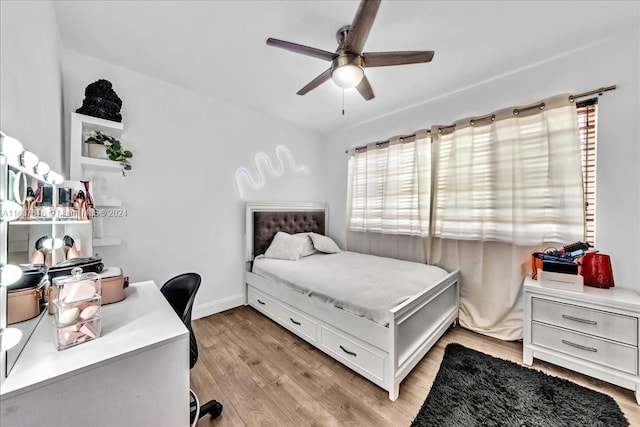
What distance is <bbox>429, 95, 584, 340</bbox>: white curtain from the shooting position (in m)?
1.91

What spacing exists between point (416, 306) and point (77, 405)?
1.74 metres

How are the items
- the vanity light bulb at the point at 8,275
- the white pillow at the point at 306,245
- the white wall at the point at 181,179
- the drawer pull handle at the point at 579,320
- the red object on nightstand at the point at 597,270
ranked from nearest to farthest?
the vanity light bulb at the point at 8,275 → the drawer pull handle at the point at 579,320 → the red object on nightstand at the point at 597,270 → the white wall at the point at 181,179 → the white pillow at the point at 306,245

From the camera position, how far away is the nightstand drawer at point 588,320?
59.2 inches

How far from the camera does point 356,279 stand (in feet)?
6.58

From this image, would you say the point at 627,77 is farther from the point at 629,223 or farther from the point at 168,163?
the point at 168,163

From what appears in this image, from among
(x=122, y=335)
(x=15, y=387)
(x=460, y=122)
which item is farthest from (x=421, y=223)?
(x=15, y=387)

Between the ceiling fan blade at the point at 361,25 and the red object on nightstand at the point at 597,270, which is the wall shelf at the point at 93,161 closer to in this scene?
the ceiling fan blade at the point at 361,25

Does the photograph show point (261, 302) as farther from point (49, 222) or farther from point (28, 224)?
point (28, 224)

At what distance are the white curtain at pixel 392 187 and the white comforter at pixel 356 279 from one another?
0.48m

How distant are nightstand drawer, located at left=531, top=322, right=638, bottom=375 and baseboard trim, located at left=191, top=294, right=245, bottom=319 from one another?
112 inches

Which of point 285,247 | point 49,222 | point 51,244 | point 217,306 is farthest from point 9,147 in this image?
point 217,306

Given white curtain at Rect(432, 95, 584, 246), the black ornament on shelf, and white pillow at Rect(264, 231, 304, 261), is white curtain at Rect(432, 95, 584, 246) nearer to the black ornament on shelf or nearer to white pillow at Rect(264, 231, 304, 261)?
white pillow at Rect(264, 231, 304, 261)

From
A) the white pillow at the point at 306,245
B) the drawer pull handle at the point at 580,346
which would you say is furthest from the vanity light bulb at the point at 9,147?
the drawer pull handle at the point at 580,346

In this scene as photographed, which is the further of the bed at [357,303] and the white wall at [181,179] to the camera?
the white wall at [181,179]
